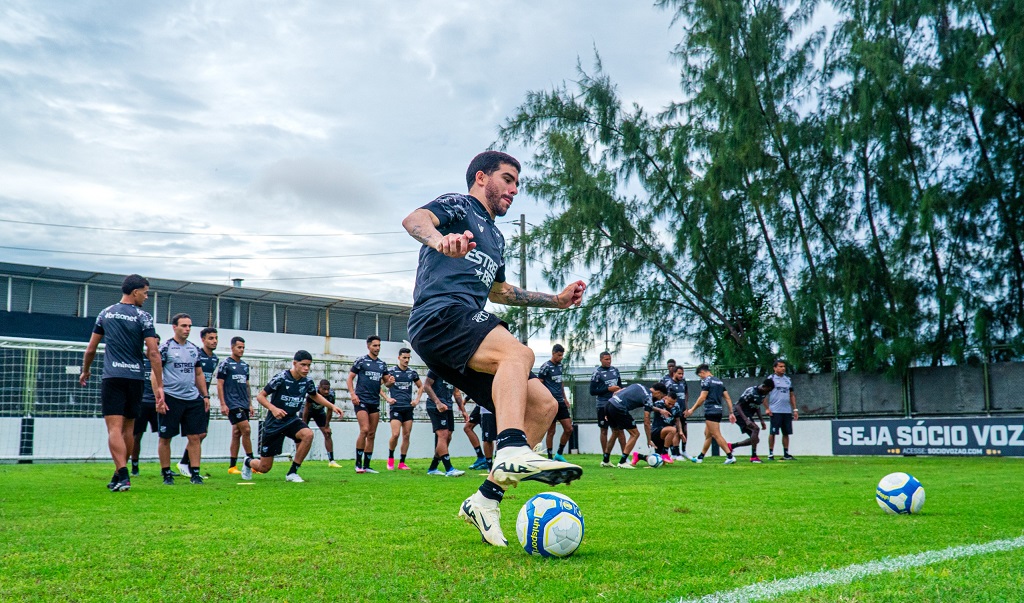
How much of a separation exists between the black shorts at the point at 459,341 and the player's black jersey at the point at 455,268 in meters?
0.06

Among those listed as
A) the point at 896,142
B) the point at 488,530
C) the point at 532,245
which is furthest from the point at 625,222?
the point at 488,530

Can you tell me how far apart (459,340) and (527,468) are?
777 mm

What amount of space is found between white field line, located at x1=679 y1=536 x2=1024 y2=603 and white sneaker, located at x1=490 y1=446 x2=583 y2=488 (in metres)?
0.82

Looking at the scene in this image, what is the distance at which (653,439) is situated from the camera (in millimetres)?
16781

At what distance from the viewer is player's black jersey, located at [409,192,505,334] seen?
13.9 ft

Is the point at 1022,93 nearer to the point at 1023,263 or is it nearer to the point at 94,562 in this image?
the point at 1023,263

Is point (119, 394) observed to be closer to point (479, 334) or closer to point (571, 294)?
point (571, 294)

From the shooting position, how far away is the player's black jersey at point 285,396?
11.5 metres

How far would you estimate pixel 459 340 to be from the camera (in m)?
4.12

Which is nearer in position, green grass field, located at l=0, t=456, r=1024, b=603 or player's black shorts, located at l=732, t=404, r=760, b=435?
green grass field, located at l=0, t=456, r=1024, b=603

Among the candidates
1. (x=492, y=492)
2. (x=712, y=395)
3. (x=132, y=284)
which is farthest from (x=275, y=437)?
(x=712, y=395)

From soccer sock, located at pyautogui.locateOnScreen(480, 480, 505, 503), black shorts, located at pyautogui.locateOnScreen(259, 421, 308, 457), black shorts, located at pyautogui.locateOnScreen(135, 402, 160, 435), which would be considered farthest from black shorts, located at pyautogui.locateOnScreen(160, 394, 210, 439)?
soccer sock, located at pyautogui.locateOnScreen(480, 480, 505, 503)

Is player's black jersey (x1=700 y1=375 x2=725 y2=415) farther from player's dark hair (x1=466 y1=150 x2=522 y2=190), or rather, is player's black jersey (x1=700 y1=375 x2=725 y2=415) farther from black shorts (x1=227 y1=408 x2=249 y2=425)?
player's dark hair (x1=466 y1=150 x2=522 y2=190)

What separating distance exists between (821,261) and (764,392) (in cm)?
597
